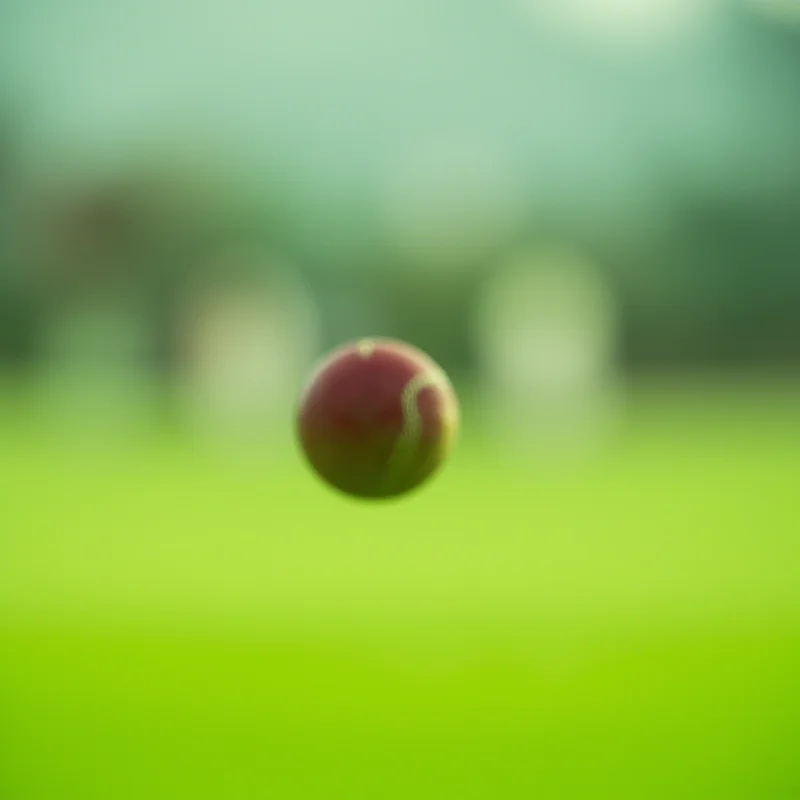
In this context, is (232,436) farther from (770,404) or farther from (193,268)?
(193,268)

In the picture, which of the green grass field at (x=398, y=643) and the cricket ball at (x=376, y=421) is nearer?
the cricket ball at (x=376, y=421)

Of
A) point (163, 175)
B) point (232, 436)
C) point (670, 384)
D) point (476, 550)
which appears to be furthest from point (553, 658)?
point (163, 175)

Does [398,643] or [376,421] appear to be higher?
[398,643]

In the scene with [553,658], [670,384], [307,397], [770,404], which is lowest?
[307,397]

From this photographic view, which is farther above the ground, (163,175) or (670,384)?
(163,175)

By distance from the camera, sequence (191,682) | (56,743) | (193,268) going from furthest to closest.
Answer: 1. (193,268)
2. (191,682)
3. (56,743)
